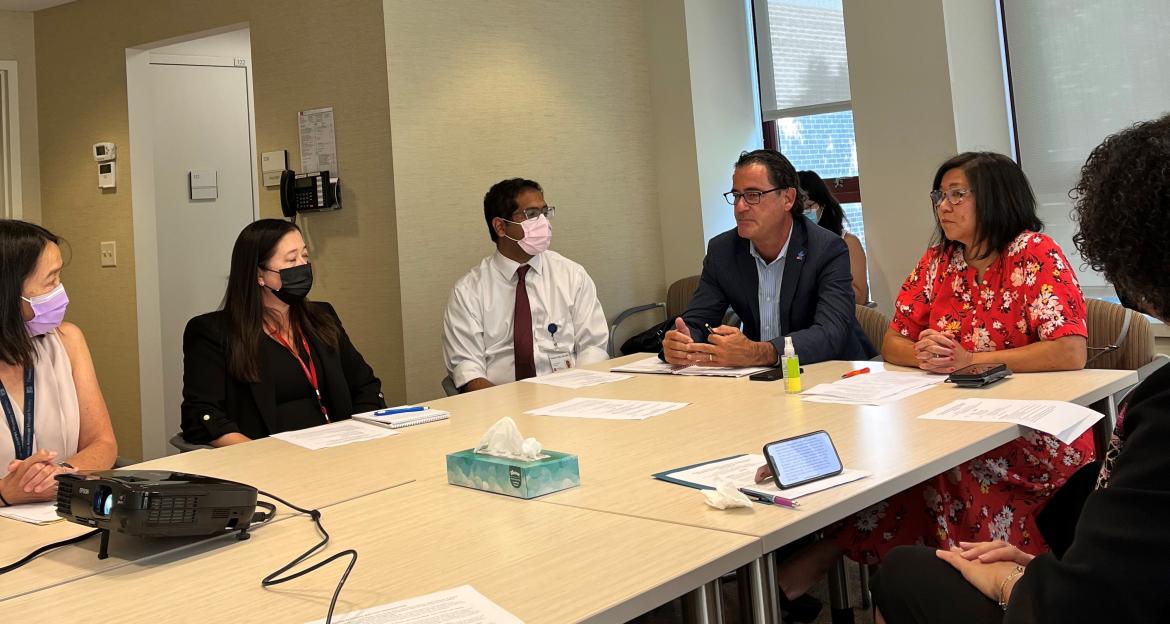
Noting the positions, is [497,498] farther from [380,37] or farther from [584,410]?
[380,37]

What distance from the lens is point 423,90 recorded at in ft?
15.3

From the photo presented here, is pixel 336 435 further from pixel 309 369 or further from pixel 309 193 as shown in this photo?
pixel 309 193

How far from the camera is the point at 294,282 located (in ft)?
10.7

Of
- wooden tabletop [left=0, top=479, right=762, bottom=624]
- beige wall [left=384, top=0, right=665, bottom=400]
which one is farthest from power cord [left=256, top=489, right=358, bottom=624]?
beige wall [left=384, top=0, right=665, bottom=400]

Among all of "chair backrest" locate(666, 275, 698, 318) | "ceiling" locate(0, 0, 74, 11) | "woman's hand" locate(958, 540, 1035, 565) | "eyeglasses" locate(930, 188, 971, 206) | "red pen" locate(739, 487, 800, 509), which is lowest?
"woman's hand" locate(958, 540, 1035, 565)

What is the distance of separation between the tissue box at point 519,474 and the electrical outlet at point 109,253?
15.3 ft

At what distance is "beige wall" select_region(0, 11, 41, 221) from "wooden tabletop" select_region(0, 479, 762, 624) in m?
5.40

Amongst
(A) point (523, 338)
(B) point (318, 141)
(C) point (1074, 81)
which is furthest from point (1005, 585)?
(B) point (318, 141)

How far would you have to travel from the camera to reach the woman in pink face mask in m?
2.45

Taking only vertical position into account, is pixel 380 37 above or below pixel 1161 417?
above

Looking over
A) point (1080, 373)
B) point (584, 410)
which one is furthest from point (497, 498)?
point (1080, 373)

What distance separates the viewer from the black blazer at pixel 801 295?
10.9 feet

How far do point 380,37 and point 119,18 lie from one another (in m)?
2.14

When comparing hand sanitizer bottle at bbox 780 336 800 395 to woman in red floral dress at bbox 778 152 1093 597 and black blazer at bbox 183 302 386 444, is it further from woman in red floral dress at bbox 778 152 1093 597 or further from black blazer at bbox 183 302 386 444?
black blazer at bbox 183 302 386 444
